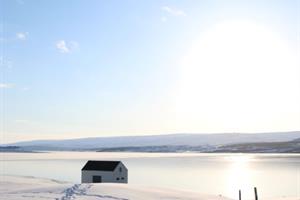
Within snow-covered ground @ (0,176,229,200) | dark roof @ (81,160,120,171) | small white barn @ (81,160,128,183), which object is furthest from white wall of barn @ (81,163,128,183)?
snow-covered ground @ (0,176,229,200)

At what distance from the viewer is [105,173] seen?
167 ft

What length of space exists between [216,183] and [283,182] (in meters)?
9.23

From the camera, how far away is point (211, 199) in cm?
3678

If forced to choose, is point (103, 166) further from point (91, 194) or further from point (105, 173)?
point (91, 194)

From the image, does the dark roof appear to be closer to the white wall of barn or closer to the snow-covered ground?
the white wall of barn

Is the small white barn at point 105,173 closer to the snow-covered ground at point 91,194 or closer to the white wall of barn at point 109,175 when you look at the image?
the white wall of barn at point 109,175

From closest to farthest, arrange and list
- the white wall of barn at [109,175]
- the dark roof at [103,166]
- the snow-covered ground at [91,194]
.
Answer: the snow-covered ground at [91,194] < the white wall of barn at [109,175] < the dark roof at [103,166]

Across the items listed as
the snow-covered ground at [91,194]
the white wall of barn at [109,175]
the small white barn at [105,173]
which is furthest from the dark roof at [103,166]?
the snow-covered ground at [91,194]

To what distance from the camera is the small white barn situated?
50625mm

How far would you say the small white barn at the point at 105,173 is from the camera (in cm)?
5062

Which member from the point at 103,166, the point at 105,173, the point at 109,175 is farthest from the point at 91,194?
the point at 103,166

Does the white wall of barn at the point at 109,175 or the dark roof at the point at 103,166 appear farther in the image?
the dark roof at the point at 103,166

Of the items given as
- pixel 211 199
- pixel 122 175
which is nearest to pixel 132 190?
pixel 211 199

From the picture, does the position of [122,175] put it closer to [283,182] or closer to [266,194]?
[266,194]
